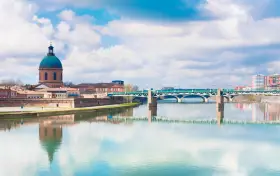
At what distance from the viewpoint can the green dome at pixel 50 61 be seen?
111m

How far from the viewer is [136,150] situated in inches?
1372

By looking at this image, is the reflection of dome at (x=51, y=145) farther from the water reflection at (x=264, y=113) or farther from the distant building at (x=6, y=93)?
the distant building at (x=6, y=93)

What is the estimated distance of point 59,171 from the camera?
27.5m

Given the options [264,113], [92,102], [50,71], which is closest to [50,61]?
[50,71]

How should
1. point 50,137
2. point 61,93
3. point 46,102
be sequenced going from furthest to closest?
point 61,93 < point 46,102 < point 50,137

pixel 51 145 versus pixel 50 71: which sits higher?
pixel 50 71

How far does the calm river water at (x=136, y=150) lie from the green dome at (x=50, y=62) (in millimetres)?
59153

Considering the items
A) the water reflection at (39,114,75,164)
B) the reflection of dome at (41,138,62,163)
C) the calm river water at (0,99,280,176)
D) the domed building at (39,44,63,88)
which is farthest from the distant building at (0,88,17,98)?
the reflection of dome at (41,138,62,163)

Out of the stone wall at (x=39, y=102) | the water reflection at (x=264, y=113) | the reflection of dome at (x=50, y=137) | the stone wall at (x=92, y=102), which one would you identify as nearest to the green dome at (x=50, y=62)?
the stone wall at (x=92, y=102)

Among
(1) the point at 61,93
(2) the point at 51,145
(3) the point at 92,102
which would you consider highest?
(1) the point at 61,93

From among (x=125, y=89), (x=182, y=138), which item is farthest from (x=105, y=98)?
(x=182, y=138)

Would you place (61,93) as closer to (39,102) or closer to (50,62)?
(39,102)

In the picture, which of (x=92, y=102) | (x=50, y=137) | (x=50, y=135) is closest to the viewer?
(x=50, y=137)

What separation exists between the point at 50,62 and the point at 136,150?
80.6 meters
